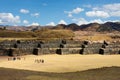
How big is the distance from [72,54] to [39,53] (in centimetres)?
747

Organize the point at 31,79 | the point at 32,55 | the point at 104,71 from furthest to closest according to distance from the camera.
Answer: the point at 32,55
the point at 104,71
the point at 31,79

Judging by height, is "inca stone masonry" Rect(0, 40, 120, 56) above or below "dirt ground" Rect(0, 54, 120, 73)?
above

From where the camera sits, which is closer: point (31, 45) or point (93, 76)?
point (93, 76)

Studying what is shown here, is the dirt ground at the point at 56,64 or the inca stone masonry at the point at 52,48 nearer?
the dirt ground at the point at 56,64

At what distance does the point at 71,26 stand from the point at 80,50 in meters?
129

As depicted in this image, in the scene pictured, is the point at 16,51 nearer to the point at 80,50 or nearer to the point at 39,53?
the point at 39,53

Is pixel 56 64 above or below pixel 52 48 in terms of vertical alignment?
below

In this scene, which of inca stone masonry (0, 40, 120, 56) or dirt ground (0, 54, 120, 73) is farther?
inca stone masonry (0, 40, 120, 56)

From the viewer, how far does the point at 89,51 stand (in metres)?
69.3

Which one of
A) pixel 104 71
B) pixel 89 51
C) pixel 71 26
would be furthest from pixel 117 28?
pixel 104 71

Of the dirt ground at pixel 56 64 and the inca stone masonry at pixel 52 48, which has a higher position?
the inca stone masonry at pixel 52 48

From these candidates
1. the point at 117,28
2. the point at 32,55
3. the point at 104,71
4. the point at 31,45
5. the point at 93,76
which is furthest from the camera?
the point at 117,28

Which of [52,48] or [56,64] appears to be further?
[52,48]

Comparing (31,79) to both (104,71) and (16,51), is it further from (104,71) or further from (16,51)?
(16,51)
